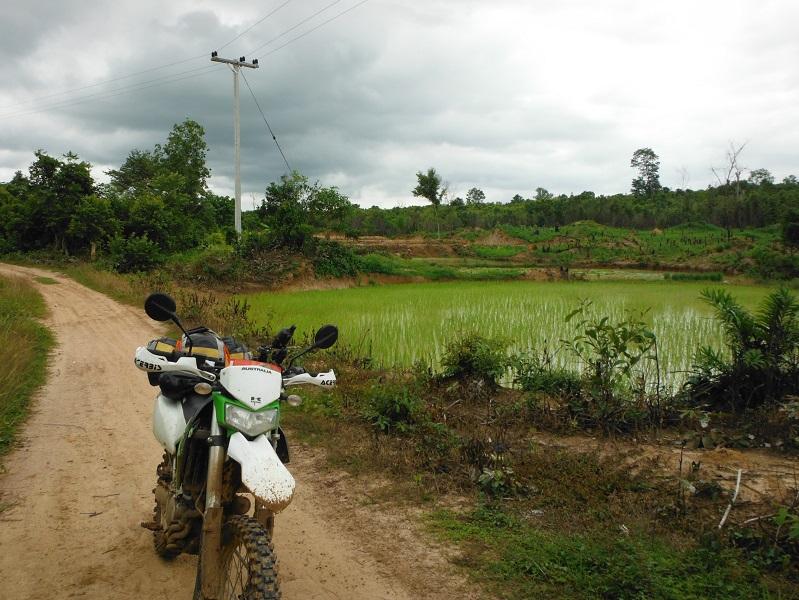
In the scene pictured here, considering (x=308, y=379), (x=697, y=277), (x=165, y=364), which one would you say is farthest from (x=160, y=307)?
(x=697, y=277)

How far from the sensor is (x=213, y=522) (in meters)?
2.36

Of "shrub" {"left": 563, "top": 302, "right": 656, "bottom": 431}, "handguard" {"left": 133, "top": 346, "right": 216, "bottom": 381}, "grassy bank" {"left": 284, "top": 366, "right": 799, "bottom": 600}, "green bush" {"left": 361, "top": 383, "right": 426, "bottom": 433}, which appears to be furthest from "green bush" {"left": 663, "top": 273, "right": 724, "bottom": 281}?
"handguard" {"left": 133, "top": 346, "right": 216, "bottom": 381}

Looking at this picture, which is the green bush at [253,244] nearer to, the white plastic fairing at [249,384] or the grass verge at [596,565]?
the grass verge at [596,565]

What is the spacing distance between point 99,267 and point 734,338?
21358 millimetres

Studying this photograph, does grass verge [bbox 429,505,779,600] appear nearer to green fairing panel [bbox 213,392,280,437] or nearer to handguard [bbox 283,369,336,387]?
handguard [bbox 283,369,336,387]

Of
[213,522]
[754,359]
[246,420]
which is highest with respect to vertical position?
[246,420]

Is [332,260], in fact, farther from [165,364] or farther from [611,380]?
[165,364]

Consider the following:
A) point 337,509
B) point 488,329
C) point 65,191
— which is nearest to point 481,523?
point 337,509

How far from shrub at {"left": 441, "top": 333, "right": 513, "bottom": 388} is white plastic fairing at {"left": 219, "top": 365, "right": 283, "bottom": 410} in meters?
4.72

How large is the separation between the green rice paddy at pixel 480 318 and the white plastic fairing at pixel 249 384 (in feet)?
17.2

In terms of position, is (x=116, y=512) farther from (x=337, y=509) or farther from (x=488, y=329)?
(x=488, y=329)

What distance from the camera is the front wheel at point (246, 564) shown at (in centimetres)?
213

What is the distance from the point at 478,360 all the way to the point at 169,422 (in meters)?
4.50

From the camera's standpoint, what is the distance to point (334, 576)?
3.32 meters
